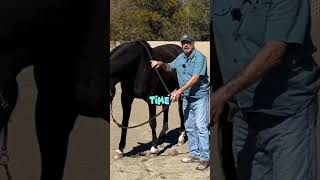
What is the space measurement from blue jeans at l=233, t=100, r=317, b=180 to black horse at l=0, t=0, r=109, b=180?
68 cm

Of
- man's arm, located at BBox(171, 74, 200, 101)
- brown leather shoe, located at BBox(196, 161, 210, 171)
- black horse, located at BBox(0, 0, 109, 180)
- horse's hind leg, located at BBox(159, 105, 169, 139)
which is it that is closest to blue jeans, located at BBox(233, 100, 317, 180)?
black horse, located at BBox(0, 0, 109, 180)

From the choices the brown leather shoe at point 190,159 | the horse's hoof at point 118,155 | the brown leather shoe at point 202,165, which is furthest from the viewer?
the horse's hoof at point 118,155

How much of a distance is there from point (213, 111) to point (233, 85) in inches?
4.8

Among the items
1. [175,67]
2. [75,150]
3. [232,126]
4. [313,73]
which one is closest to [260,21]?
[313,73]

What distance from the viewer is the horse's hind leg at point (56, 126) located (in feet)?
8.30

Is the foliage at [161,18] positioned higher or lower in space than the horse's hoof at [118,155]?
higher

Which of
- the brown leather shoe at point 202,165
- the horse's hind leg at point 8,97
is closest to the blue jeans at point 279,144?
the horse's hind leg at point 8,97

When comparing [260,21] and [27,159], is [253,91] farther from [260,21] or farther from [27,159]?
[27,159]

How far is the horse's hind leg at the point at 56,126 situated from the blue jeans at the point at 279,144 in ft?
2.52

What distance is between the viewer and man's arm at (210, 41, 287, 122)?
6.55ft

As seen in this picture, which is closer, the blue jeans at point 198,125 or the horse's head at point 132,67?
the blue jeans at point 198,125

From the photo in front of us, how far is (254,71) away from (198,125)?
2892mm

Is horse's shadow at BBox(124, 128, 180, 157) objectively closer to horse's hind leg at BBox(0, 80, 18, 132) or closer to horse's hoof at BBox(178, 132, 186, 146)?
horse's hoof at BBox(178, 132, 186, 146)

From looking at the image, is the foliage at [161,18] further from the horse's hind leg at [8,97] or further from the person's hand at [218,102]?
the person's hand at [218,102]
